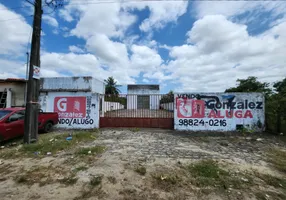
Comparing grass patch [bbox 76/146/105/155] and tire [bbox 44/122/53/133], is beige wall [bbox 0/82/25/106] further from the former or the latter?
grass patch [bbox 76/146/105/155]

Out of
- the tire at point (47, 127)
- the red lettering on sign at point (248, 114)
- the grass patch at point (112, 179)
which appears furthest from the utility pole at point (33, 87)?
the red lettering on sign at point (248, 114)

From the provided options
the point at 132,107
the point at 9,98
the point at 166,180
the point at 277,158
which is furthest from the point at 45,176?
the point at 9,98

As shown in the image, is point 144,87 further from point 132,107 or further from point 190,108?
point 190,108

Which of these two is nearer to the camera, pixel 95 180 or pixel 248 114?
pixel 95 180

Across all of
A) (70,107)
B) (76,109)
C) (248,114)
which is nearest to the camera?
(248,114)

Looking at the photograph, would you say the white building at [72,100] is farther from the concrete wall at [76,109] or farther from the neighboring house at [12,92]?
the neighboring house at [12,92]

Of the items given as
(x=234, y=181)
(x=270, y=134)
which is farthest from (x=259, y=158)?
(x=270, y=134)

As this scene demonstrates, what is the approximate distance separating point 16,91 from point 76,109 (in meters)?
5.06

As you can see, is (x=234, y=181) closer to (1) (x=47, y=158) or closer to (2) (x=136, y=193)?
(2) (x=136, y=193)

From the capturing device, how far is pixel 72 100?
1034 cm

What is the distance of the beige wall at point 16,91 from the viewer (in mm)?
11453

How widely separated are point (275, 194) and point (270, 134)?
22.5 feet

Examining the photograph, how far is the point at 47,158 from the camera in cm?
496

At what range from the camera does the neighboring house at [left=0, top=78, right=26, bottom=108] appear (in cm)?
1130
